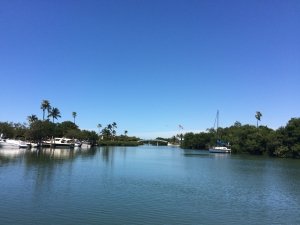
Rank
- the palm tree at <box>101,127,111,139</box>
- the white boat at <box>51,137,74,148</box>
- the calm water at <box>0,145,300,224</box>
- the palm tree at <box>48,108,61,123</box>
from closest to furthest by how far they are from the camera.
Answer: the calm water at <box>0,145,300,224</box> → the white boat at <box>51,137,74,148</box> → the palm tree at <box>48,108,61,123</box> → the palm tree at <box>101,127,111,139</box>

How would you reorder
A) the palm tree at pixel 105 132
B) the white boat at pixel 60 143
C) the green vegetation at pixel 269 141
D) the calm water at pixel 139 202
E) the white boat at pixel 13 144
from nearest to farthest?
the calm water at pixel 139 202
the green vegetation at pixel 269 141
the white boat at pixel 13 144
the white boat at pixel 60 143
the palm tree at pixel 105 132

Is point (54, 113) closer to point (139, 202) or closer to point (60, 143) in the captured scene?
point (60, 143)

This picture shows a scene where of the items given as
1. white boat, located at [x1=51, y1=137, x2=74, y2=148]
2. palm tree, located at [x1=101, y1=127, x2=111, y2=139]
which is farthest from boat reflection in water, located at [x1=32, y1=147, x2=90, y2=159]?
palm tree, located at [x1=101, y1=127, x2=111, y2=139]

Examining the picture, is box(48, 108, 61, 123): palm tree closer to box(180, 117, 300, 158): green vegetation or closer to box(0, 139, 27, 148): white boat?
box(0, 139, 27, 148): white boat

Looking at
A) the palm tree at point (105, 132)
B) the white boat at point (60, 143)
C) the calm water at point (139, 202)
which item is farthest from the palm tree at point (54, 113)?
the calm water at point (139, 202)

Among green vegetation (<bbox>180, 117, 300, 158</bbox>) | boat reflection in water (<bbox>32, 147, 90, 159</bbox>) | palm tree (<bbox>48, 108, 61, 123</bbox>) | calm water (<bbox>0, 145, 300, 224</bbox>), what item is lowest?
boat reflection in water (<bbox>32, 147, 90, 159</bbox>)

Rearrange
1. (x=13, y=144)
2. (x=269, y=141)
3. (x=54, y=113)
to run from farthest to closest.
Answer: (x=54, y=113) → (x=269, y=141) → (x=13, y=144)

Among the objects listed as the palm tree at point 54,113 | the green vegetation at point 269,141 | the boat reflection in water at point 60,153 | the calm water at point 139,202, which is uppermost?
the palm tree at point 54,113

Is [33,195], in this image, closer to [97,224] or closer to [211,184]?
[97,224]

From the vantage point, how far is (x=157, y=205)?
17.5m

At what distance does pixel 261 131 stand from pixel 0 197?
96.2 m

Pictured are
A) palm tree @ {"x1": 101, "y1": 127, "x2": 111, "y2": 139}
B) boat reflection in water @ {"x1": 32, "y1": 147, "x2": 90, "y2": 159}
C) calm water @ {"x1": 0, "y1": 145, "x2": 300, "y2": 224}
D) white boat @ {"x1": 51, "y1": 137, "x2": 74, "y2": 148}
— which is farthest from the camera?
palm tree @ {"x1": 101, "y1": 127, "x2": 111, "y2": 139}

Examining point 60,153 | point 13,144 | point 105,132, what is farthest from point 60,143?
point 105,132

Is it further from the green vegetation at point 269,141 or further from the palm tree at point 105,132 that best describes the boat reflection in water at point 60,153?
the palm tree at point 105,132
